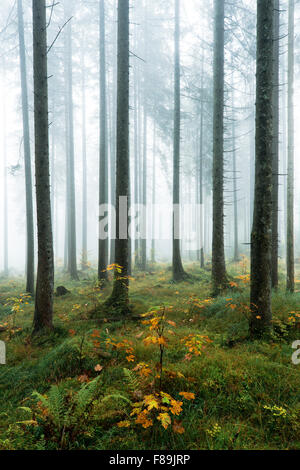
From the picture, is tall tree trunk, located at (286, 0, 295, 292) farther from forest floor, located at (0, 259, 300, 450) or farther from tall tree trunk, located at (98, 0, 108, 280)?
tall tree trunk, located at (98, 0, 108, 280)

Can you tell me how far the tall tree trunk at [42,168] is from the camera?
5270 mm

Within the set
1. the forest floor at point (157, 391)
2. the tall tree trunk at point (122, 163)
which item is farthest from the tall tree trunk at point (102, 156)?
the forest floor at point (157, 391)

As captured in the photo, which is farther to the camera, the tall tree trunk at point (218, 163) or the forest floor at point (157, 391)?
the tall tree trunk at point (218, 163)

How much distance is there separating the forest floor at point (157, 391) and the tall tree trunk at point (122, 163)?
179 cm

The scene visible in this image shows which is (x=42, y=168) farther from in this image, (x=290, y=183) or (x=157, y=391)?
(x=290, y=183)

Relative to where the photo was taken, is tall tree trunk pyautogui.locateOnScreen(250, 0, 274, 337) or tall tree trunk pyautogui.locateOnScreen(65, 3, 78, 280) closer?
tall tree trunk pyautogui.locateOnScreen(250, 0, 274, 337)

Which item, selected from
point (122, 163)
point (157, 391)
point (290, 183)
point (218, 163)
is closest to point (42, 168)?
point (122, 163)

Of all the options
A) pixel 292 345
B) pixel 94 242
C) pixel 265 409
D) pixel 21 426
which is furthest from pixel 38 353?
pixel 94 242

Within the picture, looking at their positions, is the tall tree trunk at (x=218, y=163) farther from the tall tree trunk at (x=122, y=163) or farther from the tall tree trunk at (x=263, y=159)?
the tall tree trunk at (x=263, y=159)

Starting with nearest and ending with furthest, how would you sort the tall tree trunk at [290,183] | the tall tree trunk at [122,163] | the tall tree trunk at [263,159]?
the tall tree trunk at [263,159] < the tall tree trunk at [122,163] < the tall tree trunk at [290,183]

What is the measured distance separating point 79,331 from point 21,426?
3033 millimetres

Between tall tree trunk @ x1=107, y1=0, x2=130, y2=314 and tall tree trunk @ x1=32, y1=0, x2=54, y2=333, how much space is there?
1966 mm

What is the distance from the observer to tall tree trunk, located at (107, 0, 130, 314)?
22.1ft

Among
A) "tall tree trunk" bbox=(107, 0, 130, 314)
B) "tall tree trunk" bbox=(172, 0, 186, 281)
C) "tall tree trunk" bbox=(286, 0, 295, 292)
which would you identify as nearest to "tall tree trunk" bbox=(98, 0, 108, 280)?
"tall tree trunk" bbox=(172, 0, 186, 281)
